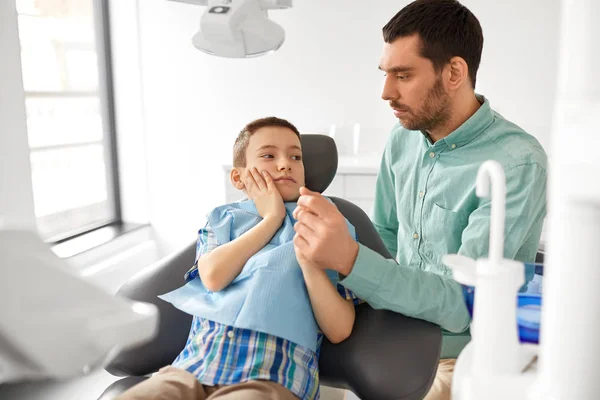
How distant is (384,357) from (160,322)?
0.56 metres

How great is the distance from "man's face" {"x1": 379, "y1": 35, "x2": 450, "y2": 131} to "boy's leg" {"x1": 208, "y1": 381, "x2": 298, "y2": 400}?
765 millimetres

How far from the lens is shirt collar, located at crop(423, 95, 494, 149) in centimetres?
144

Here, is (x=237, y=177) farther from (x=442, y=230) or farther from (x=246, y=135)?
(x=442, y=230)

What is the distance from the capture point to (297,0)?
3.18 metres

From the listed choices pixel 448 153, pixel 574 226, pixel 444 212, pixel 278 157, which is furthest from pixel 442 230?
pixel 574 226

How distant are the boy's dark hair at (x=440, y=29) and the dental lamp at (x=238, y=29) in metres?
0.32

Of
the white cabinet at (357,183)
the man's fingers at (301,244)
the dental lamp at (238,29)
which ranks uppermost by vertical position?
the dental lamp at (238,29)

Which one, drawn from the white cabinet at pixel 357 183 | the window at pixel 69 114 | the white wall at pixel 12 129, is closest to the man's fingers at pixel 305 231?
the white cabinet at pixel 357 183

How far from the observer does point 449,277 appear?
120 cm

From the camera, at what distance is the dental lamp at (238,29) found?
1263 millimetres

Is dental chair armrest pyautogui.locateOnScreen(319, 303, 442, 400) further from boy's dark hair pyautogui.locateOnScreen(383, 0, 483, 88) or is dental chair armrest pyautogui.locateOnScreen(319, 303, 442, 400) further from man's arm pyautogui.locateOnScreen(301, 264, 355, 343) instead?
boy's dark hair pyautogui.locateOnScreen(383, 0, 483, 88)

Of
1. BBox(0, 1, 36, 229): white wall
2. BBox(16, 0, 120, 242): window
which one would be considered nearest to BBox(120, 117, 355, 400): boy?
BBox(0, 1, 36, 229): white wall

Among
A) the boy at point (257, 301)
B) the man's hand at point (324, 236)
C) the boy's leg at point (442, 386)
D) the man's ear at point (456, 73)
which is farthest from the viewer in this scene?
the man's ear at point (456, 73)

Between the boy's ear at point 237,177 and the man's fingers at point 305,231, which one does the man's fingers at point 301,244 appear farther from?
the boy's ear at point 237,177
